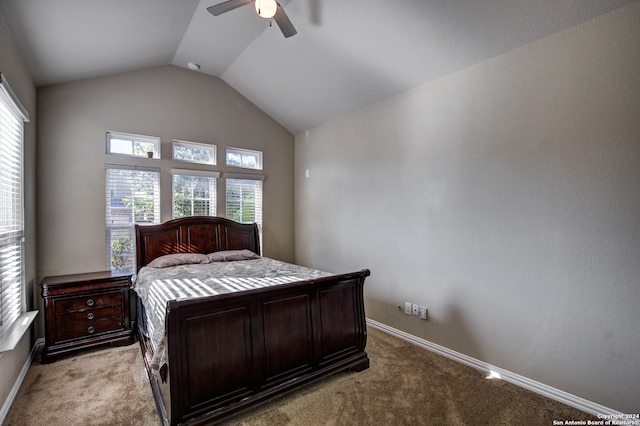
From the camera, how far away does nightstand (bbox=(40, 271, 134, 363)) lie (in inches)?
114

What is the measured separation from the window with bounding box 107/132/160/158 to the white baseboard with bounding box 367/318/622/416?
12.7 feet

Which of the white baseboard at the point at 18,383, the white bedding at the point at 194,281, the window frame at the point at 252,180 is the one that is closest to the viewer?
the white baseboard at the point at 18,383

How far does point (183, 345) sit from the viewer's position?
6.16 feet

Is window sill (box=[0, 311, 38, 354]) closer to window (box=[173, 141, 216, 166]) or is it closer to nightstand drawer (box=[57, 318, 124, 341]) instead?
nightstand drawer (box=[57, 318, 124, 341])

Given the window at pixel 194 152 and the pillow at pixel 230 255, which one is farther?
the window at pixel 194 152

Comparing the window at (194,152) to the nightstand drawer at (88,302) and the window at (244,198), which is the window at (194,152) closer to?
the window at (244,198)

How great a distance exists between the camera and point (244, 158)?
480 centimetres

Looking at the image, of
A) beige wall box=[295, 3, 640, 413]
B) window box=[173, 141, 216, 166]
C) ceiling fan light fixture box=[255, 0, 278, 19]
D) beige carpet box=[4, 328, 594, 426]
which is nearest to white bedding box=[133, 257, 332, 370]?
beige carpet box=[4, 328, 594, 426]

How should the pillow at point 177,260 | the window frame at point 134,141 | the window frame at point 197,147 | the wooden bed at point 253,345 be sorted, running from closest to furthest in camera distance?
the wooden bed at point 253,345 < the pillow at point 177,260 < the window frame at point 134,141 < the window frame at point 197,147

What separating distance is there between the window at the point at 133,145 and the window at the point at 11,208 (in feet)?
3.42

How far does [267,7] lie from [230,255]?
2838 millimetres

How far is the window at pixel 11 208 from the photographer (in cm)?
216

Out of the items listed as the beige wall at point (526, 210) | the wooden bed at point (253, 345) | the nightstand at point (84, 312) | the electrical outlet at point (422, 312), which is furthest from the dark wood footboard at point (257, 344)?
the nightstand at point (84, 312)

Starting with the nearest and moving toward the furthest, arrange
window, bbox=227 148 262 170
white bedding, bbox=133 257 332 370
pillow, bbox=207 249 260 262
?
white bedding, bbox=133 257 332 370
pillow, bbox=207 249 260 262
window, bbox=227 148 262 170
